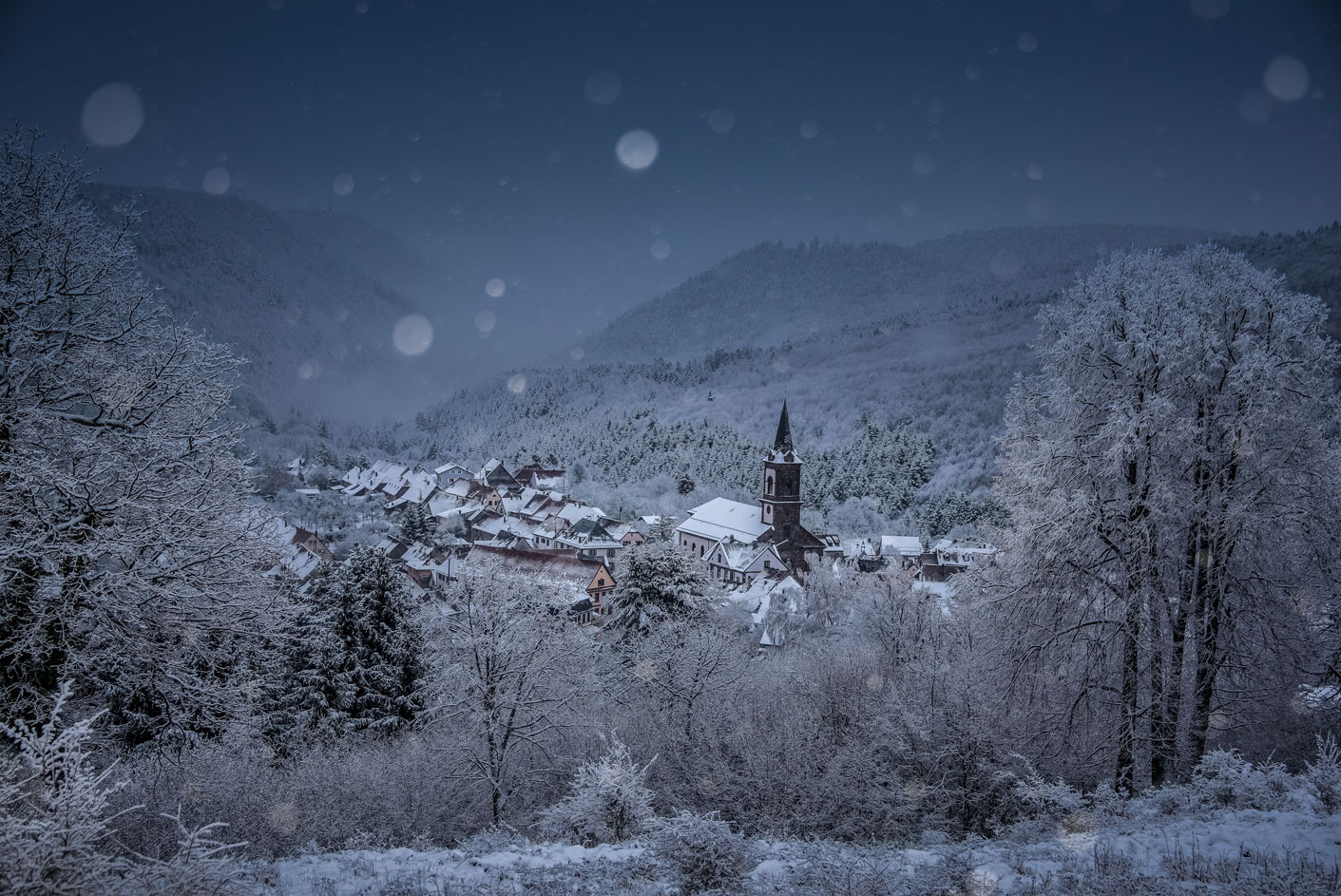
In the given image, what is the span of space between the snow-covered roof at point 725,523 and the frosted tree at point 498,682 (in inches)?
1811

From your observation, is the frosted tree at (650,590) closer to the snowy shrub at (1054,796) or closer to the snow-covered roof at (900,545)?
the snowy shrub at (1054,796)

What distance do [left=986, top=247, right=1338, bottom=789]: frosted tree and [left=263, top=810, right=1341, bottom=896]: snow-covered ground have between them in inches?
113

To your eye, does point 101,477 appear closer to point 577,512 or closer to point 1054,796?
point 1054,796

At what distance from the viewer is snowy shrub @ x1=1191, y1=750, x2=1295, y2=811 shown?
6.70m

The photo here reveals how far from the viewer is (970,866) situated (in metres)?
6.15

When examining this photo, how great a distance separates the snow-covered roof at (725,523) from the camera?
6349 centimetres

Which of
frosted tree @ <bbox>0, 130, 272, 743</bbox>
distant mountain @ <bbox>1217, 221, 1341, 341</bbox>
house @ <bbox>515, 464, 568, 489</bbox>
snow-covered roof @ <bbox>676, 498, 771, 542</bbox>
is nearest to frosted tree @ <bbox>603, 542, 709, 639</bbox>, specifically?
frosted tree @ <bbox>0, 130, 272, 743</bbox>

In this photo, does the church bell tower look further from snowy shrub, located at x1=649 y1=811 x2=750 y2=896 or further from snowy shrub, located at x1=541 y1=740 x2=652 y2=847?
snowy shrub, located at x1=649 y1=811 x2=750 y2=896

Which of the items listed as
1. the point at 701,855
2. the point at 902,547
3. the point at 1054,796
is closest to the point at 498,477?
the point at 902,547

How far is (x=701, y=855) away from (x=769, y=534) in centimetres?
5668

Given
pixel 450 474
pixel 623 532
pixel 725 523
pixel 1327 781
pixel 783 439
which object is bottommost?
pixel 623 532

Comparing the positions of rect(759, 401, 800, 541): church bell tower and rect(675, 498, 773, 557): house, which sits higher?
rect(759, 401, 800, 541): church bell tower

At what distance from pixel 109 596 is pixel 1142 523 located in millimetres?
12932

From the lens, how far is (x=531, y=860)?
6.81 m
